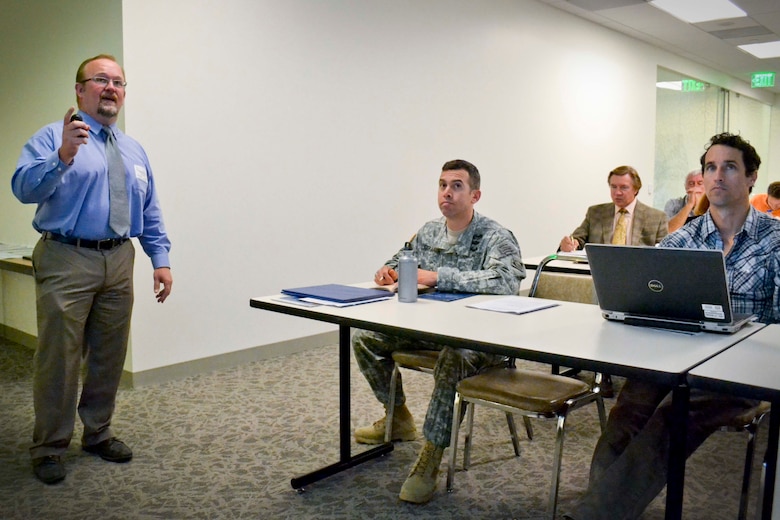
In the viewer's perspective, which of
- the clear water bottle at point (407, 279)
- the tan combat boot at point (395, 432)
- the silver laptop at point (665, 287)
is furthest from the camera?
the tan combat boot at point (395, 432)

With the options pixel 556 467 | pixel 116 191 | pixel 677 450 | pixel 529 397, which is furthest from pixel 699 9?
pixel 677 450

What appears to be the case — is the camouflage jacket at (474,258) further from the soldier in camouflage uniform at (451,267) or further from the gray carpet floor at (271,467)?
the gray carpet floor at (271,467)

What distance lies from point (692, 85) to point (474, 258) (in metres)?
8.16

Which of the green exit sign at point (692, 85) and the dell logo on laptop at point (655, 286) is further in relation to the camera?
the green exit sign at point (692, 85)

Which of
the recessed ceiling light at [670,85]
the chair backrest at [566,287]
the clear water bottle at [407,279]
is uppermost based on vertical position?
the recessed ceiling light at [670,85]

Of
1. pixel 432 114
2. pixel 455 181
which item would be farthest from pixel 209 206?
pixel 432 114

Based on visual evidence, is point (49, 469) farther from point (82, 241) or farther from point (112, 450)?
point (82, 241)

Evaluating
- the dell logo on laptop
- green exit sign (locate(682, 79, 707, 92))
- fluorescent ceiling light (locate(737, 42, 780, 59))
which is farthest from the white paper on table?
green exit sign (locate(682, 79, 707, 92))

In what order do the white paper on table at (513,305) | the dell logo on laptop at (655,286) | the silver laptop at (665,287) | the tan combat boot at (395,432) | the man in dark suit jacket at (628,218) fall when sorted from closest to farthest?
the silver laptop at (665,287), the dell logo on laptop at (655,286), the white paper on table at (513,305), the tan combat boot at (395,432), the man in dark suit jacket at (628,218)

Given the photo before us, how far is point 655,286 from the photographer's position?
6.53 feet

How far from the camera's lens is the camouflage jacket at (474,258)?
278cm

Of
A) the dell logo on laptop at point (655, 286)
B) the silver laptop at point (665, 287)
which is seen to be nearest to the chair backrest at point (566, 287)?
the silver laptop at point (665, 287)

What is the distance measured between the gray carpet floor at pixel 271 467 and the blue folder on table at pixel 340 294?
712 mm

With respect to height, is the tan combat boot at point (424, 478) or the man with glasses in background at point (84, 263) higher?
the man with glasses in background at point (84, 263)
